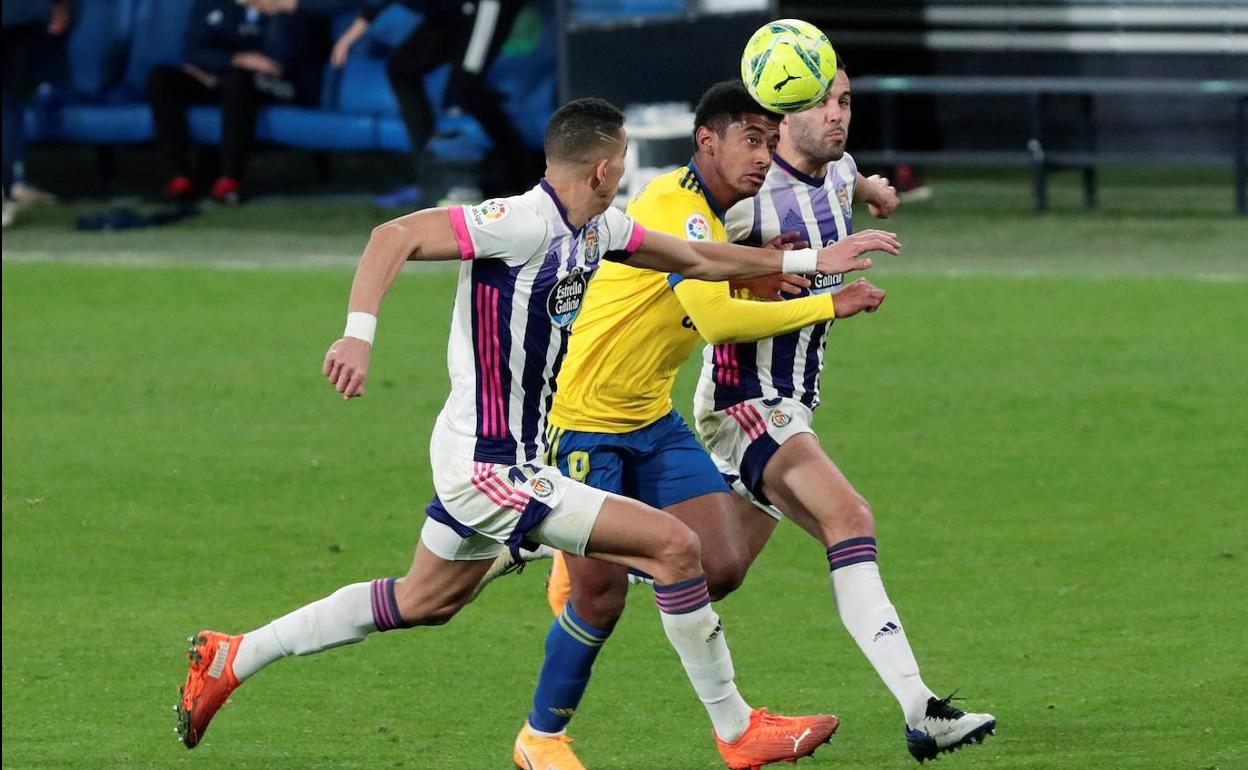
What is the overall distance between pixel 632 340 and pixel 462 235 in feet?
3.49

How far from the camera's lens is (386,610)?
5.93 meters

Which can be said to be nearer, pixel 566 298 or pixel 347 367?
pixel 347 367

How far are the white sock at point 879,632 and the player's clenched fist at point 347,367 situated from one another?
1.70 meters

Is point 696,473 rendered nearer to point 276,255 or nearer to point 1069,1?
point 276,255

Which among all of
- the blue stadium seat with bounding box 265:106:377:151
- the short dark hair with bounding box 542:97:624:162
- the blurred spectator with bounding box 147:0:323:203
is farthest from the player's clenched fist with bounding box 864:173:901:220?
the blurred spectator with bounding box 147:0:323:203

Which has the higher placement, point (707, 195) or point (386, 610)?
point (707, 195)

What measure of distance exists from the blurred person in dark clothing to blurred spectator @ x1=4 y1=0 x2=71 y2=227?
244cm

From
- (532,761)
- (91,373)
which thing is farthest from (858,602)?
(91,373)

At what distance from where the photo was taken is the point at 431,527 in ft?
19.2

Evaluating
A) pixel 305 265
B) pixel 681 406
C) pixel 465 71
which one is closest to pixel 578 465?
→ pixel 681 406

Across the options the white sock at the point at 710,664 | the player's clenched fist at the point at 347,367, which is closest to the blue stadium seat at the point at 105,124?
the white sock at the point at 710,664

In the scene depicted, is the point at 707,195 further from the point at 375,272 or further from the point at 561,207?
the point at 375,272

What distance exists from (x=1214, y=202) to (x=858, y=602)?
13405 millimetres

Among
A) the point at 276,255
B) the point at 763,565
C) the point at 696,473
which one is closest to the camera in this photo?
the point at 696,473
